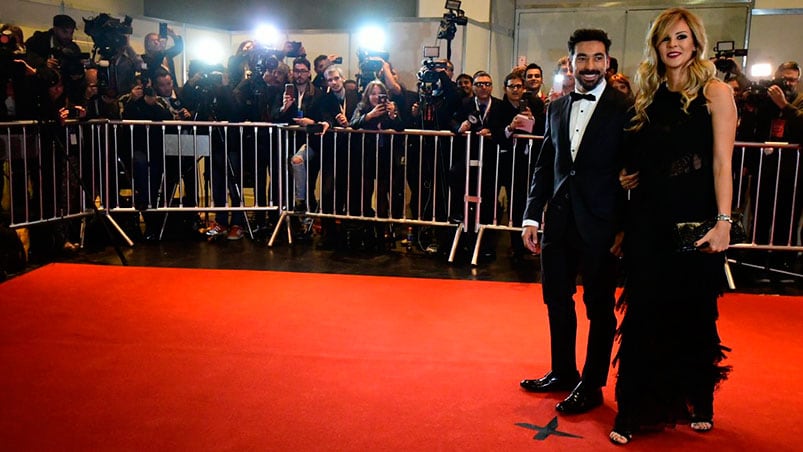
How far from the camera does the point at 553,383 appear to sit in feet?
12.2

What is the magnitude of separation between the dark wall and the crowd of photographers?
155 inches

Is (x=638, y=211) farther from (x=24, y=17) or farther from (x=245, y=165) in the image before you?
(x=24, y=17)

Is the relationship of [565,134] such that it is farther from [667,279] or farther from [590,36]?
[667,279]

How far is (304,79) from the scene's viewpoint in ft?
26.0

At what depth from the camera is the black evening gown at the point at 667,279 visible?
9.82 feet

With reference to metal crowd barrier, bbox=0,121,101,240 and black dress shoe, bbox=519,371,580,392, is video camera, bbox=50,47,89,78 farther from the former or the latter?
black dress shoe, bbox=519,371,580,392

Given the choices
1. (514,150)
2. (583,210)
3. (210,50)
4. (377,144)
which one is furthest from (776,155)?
(210,50)

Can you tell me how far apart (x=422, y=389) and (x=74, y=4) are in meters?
9.93

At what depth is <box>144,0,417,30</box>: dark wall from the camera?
12.4 m

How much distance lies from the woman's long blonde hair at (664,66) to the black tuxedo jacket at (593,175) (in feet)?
0.72

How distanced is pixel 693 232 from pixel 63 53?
6.36 m

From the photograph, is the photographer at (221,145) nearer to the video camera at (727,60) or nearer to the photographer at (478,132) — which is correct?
the photographer at (478,132)

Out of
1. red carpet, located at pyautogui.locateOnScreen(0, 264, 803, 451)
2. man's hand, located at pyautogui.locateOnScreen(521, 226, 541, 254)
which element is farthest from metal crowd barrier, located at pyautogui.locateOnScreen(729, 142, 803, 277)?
man's hand, located at pyautogui.locateOnScreen(521, 226, 541, 254)

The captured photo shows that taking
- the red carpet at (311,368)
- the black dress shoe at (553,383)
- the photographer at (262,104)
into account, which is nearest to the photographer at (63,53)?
the photographer at (262,104)
